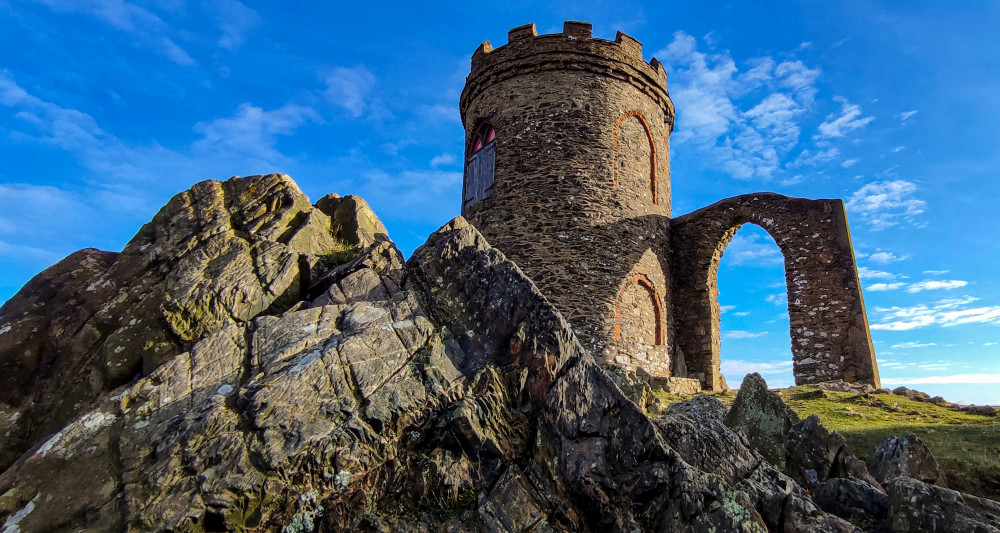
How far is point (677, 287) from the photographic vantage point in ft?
55.5

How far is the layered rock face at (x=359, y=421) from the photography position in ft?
16.0

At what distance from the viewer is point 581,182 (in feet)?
50.3

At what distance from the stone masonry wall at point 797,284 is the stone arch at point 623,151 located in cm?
159

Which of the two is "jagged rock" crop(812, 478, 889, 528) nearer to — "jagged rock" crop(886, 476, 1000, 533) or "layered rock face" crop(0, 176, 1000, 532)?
"layered rock face" crop(0, 176, 1000, 532)

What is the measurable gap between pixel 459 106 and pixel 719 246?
9.11 m

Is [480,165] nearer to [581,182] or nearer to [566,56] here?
[581,182]

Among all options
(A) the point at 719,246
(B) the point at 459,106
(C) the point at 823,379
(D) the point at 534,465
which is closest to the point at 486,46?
(B) the point at 459,106

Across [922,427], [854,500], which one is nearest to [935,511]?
[854,500]

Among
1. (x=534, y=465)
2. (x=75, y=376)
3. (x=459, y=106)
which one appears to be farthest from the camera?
(x=459, y=106)

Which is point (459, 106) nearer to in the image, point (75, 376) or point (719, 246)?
point (719, 246)

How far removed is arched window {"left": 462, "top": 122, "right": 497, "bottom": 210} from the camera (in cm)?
1642

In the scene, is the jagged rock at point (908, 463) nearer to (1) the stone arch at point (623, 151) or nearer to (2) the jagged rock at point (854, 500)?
(2) the jagged rock at point (854, 500)

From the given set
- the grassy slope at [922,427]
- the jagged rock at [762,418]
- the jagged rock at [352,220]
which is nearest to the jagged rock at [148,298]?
the jagged rock at [352,220]

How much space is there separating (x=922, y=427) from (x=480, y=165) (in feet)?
39.4
